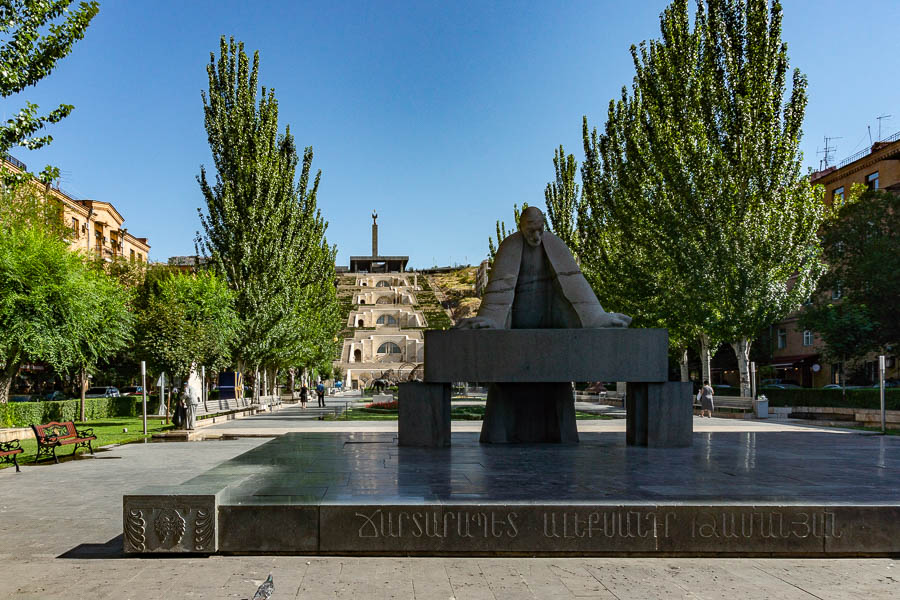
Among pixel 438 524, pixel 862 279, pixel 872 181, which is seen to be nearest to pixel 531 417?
pixel 438 524

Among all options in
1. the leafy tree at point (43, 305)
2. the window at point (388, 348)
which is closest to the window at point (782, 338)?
the leafy tree at point (43, 305)

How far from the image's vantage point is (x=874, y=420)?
24.3 metres

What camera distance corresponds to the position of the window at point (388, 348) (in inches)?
3460

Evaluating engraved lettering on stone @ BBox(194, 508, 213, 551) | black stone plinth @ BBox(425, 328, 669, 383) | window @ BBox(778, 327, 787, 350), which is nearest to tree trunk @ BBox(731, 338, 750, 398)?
black stone plinth @ BBox(425, 328, 669, 383)

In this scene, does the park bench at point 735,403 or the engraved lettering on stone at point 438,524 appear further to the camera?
the park bench at point 735,403

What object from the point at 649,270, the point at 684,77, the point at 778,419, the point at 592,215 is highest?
the point at 684,77

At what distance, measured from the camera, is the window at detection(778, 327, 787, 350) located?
169ft

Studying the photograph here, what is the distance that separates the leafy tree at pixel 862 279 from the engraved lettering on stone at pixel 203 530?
114ft

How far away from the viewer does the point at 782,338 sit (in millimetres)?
51969

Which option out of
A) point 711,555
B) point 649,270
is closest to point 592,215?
point 649,270

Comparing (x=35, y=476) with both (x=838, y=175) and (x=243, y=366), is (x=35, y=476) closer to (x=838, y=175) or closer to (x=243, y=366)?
(x=243, y=366)

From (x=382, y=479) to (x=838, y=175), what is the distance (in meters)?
49.4

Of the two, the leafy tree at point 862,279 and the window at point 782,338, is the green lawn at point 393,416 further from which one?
the window at point 782,338

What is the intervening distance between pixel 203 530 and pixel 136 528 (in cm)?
59
